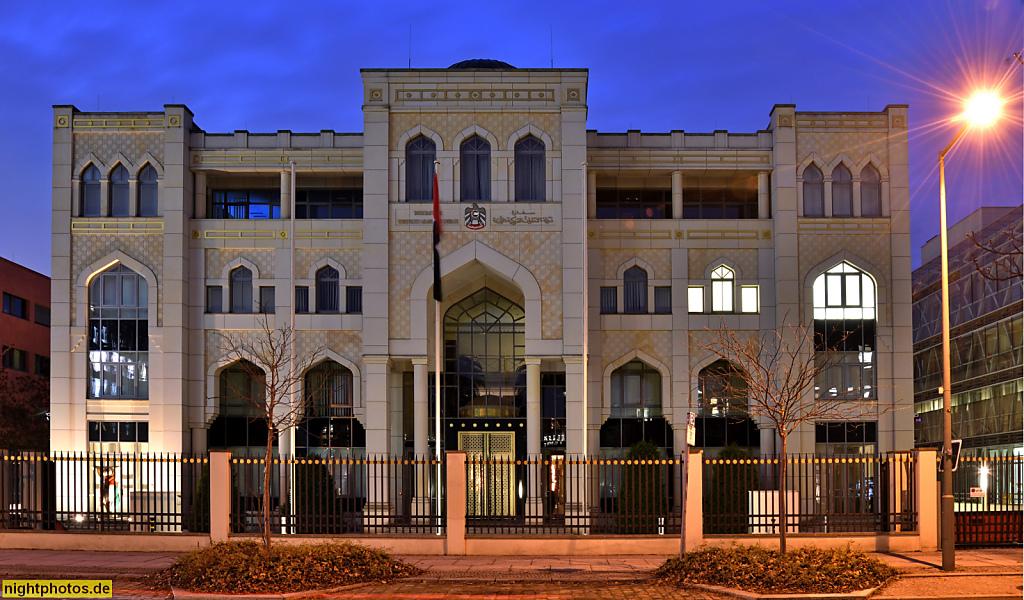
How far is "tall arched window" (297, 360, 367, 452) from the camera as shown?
118 ft

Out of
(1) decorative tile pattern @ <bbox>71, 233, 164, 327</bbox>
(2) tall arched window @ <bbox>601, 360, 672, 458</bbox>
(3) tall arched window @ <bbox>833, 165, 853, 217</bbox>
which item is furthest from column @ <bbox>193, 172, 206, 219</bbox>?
(3) tall arched window @ <bbox>833, 165, 853, 217</bbox>

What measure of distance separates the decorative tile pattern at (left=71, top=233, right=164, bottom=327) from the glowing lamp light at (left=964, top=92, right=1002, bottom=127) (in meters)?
28.6

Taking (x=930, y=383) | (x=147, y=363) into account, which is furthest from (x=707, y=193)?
(x=930, y=383)

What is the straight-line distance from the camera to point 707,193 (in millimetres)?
38562

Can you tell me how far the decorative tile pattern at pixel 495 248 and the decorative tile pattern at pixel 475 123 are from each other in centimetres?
329

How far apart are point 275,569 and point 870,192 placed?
27994 mm

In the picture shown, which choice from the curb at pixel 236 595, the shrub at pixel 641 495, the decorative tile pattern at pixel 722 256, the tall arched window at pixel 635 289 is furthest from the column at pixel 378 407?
the curb at pixel 236 595

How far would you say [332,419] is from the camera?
36156 millimetres

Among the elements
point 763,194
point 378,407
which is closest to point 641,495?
point 378,407

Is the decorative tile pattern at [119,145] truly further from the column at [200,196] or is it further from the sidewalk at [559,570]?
the sidewalk at [559,570]

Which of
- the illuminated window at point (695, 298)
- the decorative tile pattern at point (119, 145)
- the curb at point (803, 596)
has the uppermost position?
the decorative tile pattern at point (119, 145)

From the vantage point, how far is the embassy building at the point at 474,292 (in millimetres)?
35094

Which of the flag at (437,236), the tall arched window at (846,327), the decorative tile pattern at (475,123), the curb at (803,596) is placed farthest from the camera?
the tall arched window at (846,327)

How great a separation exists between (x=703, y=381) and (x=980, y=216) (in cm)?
3417
